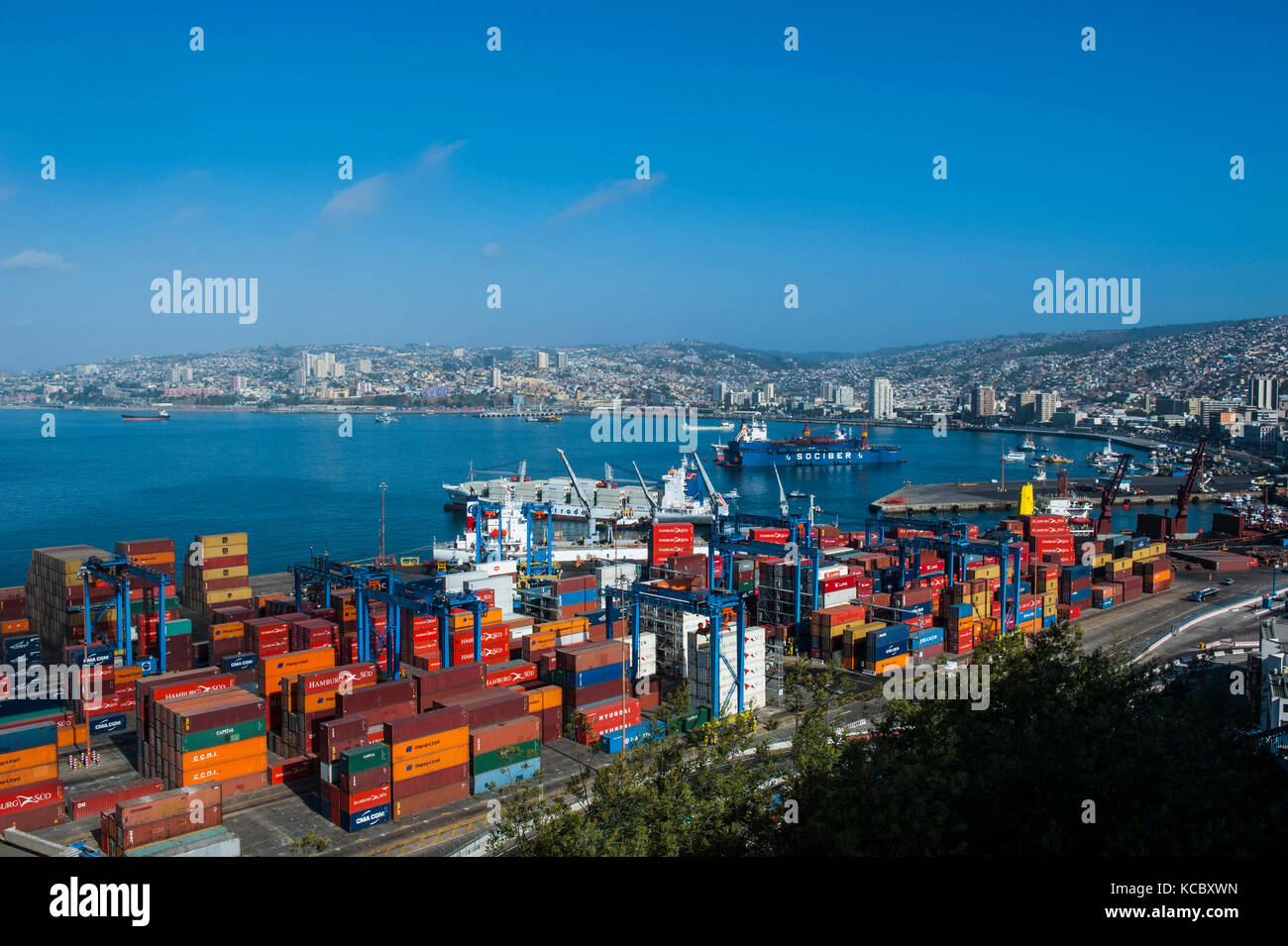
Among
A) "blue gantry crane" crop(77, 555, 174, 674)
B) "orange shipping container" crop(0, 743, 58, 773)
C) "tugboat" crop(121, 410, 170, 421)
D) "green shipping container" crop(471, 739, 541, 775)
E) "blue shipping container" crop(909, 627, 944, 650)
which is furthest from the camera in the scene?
"tugboat" crop(121, 410, 170, 421)

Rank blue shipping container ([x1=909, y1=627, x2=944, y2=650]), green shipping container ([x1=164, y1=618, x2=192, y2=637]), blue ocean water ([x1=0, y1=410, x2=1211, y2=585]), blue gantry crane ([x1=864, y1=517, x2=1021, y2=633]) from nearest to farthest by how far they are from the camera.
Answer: green shipping container ([x1=164, y1=618, x2=192, y2=637]) → blue shipping container ([x1=909, y1=627, x2=944, y2=650]) → blue gantry crane ([x1=864, y1=517, x2=1021, y2=633]) → blue ocean water ([x1=0, y1=410, x2=1211, y2=585])

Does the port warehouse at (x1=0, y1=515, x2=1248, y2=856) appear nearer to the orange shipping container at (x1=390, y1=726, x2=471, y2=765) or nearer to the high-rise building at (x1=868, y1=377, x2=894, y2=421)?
the orange shipping container at (x1=390, y1=726, x2=471, y2=765)

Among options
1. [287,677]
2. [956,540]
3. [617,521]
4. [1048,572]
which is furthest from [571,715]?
[617,521]

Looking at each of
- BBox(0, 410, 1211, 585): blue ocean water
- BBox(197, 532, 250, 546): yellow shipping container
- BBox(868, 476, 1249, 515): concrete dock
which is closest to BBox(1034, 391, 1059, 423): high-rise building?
BBox(0, 410, 1211, 585): blue ocean water
